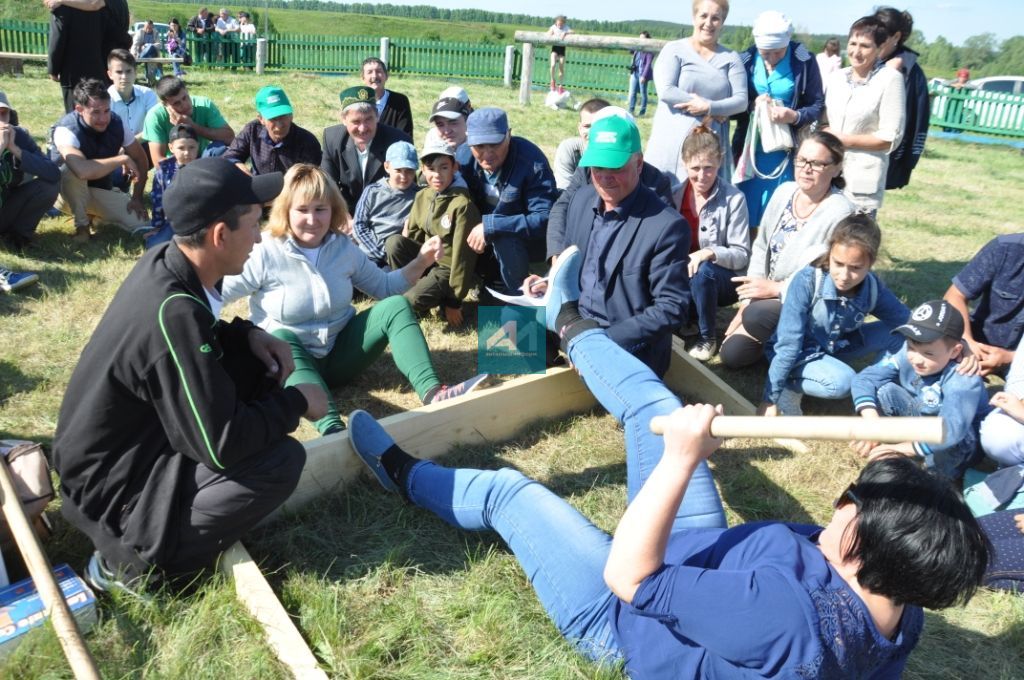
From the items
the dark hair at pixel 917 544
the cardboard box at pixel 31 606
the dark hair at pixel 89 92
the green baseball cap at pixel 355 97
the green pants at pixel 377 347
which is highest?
the green baseball cap at pixel 355 97

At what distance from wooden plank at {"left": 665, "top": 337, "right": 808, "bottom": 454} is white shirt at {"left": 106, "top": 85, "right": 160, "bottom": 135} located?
18.1 feet

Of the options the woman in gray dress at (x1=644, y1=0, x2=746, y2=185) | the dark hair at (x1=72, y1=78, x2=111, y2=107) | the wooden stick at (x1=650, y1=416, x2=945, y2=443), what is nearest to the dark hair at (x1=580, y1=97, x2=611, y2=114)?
the woman in gray dress at (x1=644, y1=0, x2=746, y2=185)

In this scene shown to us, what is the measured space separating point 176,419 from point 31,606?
71 cm

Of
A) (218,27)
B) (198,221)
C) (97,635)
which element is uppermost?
(218,27)

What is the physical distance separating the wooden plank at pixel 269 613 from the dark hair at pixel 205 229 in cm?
102

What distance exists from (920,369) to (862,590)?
2224mm

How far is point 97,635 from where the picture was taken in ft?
7.79

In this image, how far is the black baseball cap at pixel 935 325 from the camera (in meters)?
3.45

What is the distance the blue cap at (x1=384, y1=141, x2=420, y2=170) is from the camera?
17.2ft

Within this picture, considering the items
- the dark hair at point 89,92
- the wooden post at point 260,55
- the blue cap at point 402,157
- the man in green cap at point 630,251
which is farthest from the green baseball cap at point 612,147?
the wooden post at point 260,55

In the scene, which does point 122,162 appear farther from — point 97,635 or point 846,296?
point 846,296

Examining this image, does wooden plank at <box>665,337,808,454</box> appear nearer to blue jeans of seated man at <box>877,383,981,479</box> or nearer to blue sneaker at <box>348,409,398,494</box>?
blue jeans of seated man at <box>877,383,981,479</box>

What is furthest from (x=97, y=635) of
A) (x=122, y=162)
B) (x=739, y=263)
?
(x=122, y=162)

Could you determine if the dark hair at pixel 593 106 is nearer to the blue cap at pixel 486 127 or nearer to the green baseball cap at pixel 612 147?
the blue cap at pixel 486 127
